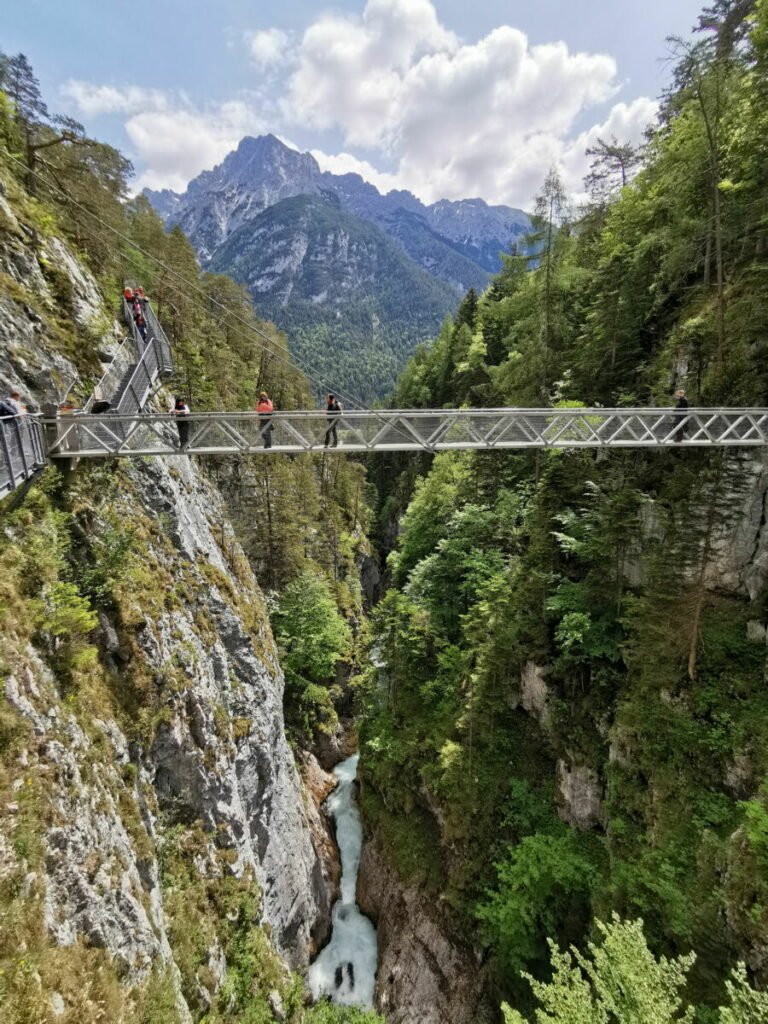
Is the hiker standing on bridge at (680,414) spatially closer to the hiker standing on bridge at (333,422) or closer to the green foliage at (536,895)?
the hiker standing on bridge at (333,422)

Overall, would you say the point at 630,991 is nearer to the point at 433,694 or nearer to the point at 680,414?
the point at 680,414

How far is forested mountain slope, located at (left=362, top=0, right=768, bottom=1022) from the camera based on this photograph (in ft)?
34.1

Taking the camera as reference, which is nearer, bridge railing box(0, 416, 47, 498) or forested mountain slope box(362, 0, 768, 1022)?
bridge railing box(0, 416, 47, 498)

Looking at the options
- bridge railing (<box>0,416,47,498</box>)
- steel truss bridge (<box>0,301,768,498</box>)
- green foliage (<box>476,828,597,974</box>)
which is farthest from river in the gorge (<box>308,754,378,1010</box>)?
bridge railing (<box>0,416,47,498</box>)

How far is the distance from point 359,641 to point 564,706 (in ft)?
59.0

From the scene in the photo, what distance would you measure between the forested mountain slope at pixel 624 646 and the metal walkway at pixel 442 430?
43.7 inches

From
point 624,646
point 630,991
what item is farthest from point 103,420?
point 624,646

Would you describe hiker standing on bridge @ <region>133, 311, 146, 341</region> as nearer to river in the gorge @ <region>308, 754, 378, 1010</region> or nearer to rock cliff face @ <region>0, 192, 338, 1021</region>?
rock cliff face @ <region>0, 192, 338, 1021</region>

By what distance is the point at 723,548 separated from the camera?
12.5 metres

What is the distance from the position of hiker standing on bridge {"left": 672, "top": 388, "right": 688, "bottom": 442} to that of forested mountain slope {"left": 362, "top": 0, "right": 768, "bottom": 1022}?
119 cm

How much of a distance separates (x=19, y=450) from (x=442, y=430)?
31.2 ft

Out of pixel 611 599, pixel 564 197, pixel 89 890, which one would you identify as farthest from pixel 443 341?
pixel 89 890

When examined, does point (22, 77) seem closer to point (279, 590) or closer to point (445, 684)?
point (279, 590)

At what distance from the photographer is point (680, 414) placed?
12.1 m
